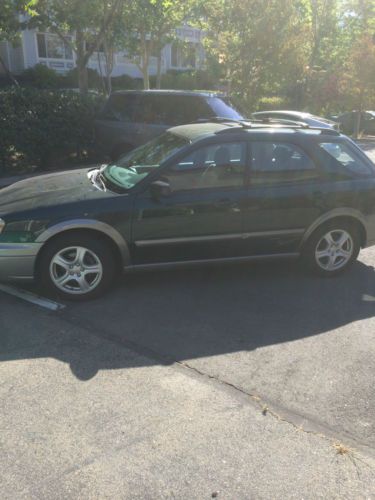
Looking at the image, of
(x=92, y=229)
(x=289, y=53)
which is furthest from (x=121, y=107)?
(x=289, y=53)

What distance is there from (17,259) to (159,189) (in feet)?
4.68

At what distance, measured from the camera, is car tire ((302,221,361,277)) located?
5219mm

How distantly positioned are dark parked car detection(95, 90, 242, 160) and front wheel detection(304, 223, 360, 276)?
4.68 metres

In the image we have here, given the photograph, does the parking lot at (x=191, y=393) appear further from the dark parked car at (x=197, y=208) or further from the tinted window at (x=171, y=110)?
the tinted window at (x=171, y=110)

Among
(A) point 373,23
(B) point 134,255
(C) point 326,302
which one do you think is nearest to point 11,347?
(B) point 134,255

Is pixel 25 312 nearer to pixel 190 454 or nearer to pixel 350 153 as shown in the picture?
pixel 190 454

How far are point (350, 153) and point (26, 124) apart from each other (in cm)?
679

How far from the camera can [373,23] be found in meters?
30.9

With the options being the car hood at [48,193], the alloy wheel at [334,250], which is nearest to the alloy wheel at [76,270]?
the car hood at [48,193]

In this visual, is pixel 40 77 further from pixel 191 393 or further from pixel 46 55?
pixel 191 393

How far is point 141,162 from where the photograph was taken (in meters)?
5.20

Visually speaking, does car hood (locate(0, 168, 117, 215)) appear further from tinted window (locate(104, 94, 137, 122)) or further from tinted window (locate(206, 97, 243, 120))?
tinted window (locate(104, 94, 137, 122))

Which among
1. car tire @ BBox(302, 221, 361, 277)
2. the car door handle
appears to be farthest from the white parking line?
car tire @ BBox(302, 221, 361, 277)

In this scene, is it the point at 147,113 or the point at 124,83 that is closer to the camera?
the point at 147,113
